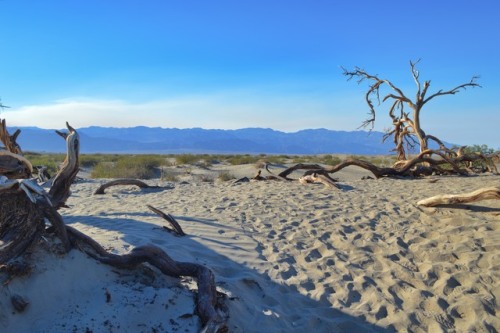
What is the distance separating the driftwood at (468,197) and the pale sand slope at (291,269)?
0.15 metres

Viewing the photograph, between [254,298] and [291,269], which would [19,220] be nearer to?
[254,298]

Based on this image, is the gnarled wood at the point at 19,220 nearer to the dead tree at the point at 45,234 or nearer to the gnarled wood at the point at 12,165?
the dead tree at the point at 45,234

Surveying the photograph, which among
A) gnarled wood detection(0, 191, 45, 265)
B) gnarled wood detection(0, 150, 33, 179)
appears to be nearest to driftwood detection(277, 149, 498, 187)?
gnarled wood detection(0, 150, 33, 179)

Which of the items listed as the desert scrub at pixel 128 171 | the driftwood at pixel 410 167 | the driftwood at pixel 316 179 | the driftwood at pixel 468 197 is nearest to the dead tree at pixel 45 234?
the driftwood at pixel 468 197

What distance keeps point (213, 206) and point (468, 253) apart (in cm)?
435

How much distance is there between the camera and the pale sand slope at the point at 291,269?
344cm

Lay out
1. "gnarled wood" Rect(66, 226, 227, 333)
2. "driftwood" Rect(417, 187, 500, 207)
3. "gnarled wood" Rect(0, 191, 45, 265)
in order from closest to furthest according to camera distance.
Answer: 1. "gnarled wood" Rect(0, 191, 45, 265)
2. "gnarled wood" Rect(66, 226, 227, 333)
3. "driftwood" Rect(417, 187, 500, 207)

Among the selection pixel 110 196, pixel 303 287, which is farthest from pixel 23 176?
pixel 110 196

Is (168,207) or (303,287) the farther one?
(168,207)

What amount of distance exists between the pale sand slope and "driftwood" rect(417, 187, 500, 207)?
0.15m

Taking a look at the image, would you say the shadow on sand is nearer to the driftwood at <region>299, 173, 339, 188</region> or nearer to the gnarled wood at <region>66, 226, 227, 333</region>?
the gnarled wood at <region>66, 226, 227, 333</region>

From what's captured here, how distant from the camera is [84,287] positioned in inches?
141

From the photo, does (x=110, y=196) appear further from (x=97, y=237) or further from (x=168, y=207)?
(x=97, y=237)

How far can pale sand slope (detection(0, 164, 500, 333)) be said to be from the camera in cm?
344
